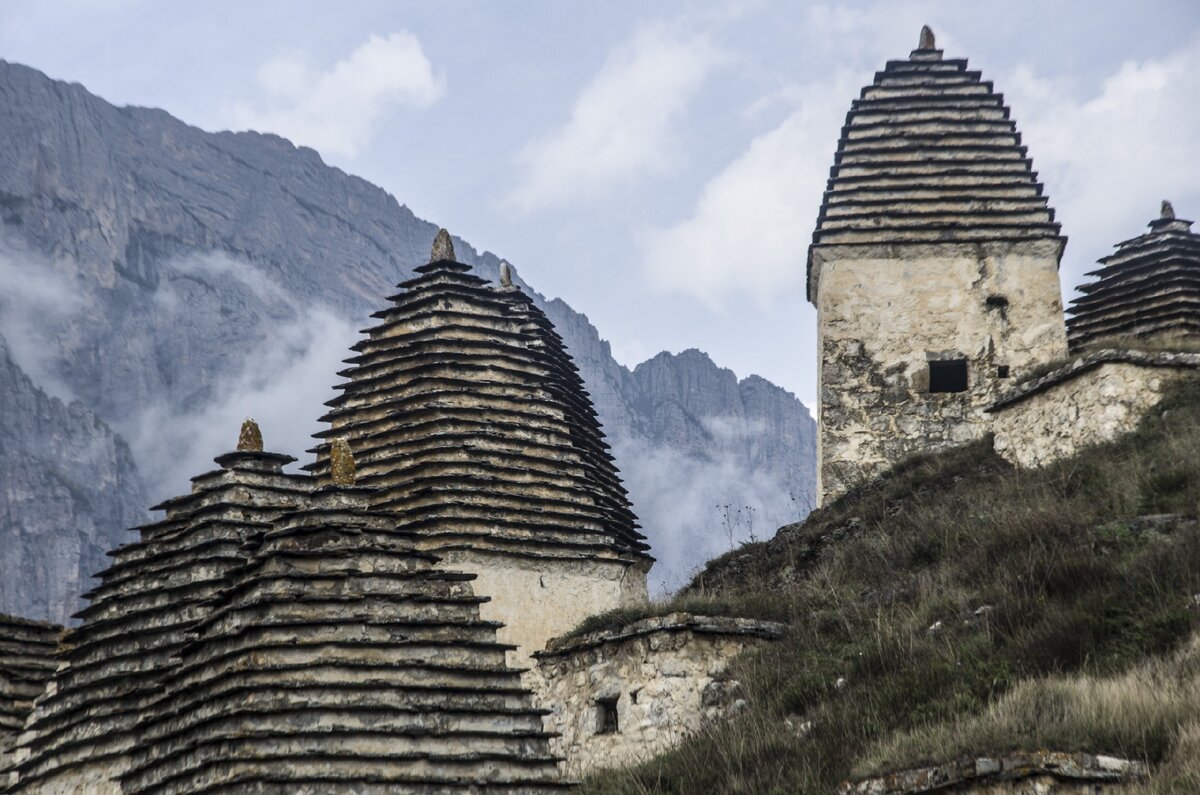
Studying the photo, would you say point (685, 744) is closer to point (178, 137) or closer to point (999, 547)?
point (999, 547)

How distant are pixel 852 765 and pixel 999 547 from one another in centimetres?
457

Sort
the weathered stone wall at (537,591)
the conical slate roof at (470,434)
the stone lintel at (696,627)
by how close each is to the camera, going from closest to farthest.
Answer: the stone lintel at (696,627)
the weathered stone wall at (537,591)
the conical slate roof at (470,434)

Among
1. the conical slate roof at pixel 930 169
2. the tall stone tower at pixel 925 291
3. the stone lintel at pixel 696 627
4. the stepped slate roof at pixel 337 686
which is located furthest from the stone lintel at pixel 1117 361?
the stepped slate roof at pixel 337 686

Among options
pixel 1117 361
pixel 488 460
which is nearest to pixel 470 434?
pixel 488 460

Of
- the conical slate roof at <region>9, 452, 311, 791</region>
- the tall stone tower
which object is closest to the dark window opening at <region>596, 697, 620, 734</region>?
the conical slate roof at <region>9, 452, 311, 791</region>

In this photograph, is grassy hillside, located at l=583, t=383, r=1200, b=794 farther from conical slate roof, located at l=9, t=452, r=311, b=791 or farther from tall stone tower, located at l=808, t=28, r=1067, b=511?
tall stone tower, located at l=808, t=28, r=1067, b=511

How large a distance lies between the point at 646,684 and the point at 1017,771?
6.42 metres

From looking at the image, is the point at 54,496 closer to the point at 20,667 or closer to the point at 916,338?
the point at 916,338

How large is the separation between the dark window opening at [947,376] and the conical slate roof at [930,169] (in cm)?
189

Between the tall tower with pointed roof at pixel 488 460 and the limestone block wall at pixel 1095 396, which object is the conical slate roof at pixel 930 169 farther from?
the tall tower with pointed roof at pixel 488 460

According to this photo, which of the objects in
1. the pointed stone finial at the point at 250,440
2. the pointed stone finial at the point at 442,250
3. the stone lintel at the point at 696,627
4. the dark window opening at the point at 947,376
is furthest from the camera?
the dark window opening at the point at 947,376

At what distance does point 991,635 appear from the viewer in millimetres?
12688

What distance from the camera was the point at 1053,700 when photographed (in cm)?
1060

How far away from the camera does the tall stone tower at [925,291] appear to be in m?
24.1
